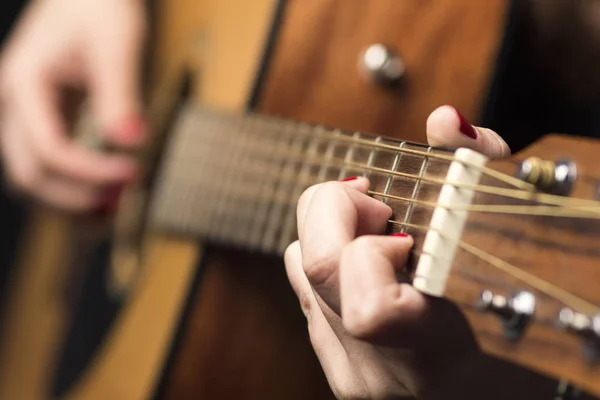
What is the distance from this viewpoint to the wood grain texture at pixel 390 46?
1.51 ft

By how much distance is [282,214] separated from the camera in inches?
19.5

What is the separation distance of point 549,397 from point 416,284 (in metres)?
0.07

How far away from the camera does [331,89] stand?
0.56m

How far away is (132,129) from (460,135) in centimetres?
53

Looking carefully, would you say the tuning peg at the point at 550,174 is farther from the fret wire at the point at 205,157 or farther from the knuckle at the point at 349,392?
the fret wire at the point at 205,157

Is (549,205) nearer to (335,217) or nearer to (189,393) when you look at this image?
(335,217)

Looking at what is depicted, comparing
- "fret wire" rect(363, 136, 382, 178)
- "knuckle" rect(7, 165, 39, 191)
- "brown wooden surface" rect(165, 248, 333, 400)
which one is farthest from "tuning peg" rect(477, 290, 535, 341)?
"knuckle" rect(7, 165, 39, 191)

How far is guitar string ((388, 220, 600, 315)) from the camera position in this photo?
23 centimetres

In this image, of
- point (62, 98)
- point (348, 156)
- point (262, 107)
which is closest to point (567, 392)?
point (348, 156)

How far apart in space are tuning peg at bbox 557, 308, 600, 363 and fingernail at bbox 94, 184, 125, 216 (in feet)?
2.00

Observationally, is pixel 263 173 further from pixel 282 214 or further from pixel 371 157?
pixel 371 157

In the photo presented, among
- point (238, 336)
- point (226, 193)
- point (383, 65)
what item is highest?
point (383, 65)

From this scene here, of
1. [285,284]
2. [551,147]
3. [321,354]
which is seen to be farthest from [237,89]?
[551,147]

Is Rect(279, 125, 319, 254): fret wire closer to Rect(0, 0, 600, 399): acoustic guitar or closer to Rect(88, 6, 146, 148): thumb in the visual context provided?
Rect(0, 0, 600, 399): acoustic guitar
